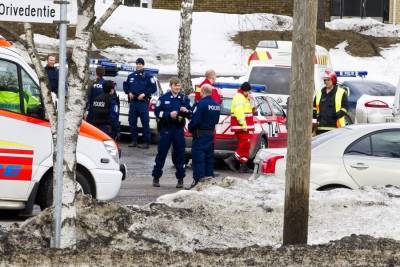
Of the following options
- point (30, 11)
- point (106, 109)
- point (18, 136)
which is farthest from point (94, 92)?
point (30, 11)

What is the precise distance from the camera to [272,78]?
2441 cm

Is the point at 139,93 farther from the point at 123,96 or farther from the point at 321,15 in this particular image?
the point at 321,15

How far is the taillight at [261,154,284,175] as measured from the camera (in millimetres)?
12586

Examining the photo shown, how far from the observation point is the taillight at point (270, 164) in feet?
41.3

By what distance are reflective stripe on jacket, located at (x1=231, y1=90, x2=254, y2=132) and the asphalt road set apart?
2.85 feet

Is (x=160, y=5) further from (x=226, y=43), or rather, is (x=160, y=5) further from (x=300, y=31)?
(x=300, y=31)

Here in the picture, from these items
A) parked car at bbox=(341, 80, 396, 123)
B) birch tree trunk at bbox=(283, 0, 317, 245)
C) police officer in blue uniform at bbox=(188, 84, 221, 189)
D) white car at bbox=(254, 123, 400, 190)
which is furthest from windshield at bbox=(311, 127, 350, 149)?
parked car at bbox=(341, 80, 396, 123)

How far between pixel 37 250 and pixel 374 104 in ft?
50.2

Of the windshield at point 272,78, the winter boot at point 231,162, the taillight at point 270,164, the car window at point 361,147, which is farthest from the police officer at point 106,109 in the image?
the windshield at point 272,78

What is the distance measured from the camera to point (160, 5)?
137 ft

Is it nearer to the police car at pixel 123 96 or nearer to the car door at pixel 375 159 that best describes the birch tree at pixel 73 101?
the car door at pixel 375 159

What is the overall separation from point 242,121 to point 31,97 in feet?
22.6

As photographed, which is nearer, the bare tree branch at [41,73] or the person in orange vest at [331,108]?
the bare tree branch at [41,73]

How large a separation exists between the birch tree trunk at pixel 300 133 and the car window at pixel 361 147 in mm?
3273
